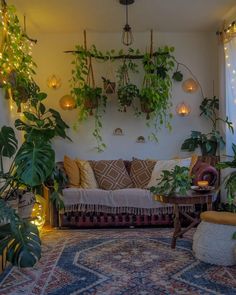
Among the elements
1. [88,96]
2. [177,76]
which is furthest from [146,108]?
[88,96]

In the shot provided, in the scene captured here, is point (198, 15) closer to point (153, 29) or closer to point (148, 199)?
point (153, 29)

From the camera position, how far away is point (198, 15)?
444 cm

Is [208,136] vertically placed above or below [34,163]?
above

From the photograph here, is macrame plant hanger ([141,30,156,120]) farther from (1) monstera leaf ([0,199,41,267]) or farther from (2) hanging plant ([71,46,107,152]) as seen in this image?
(1) monstera leaf ([0,199,41,267])

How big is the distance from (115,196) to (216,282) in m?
1.83

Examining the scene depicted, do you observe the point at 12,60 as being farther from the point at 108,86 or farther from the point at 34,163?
the point at 108,86

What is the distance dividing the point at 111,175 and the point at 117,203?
0.56m

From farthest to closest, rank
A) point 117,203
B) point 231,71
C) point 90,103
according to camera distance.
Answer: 1. point 90,103
2. point 231,71
3. point 117,203

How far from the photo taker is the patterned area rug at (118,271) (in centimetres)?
254

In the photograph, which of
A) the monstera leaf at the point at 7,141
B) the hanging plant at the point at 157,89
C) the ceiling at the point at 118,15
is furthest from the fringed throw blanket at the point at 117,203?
the ceiling at the point at 118,15

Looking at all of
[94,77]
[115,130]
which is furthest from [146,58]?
[115,130]

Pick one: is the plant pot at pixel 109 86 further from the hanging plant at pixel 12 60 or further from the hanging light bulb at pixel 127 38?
the hanging plant at pixel 12 60

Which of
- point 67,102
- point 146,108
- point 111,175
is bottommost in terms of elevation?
point 111,175

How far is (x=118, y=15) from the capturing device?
4.37 meters
